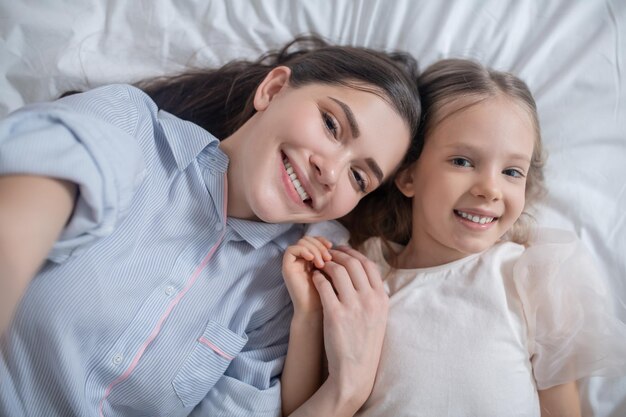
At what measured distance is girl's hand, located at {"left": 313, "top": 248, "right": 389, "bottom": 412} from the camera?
0.97 metres

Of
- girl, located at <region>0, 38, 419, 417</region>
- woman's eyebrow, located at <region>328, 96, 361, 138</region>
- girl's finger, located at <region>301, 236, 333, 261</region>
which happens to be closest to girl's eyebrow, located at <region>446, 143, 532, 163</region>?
girl, located at <region>0, 38, 419, 417</region>

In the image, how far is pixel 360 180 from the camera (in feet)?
3.37

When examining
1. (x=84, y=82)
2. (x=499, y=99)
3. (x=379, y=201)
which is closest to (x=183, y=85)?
(x=84, y=82)

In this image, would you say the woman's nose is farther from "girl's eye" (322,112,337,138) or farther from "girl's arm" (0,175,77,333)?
"girl's arm" (0,175,77,333)

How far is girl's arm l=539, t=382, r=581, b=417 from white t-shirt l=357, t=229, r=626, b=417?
0.10 ft

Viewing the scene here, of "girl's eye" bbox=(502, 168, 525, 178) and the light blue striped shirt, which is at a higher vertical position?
"girl's eye" bbox=(502, 168, 525, 178)

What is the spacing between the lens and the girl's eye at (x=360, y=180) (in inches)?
39.7

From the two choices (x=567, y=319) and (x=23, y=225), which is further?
(x=567, y=319)

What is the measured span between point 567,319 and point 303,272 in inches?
20.8

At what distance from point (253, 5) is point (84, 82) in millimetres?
482

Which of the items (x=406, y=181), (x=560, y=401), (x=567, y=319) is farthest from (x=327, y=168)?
(x=560, y=401)

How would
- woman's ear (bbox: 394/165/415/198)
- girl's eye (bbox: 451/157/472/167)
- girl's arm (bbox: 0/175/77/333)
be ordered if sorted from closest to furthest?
girl's arm (bbox: 0/175/77/333) < girl's eye (bbox: 451/157/472/167) < woman's ear (bbox: 394/165/415/198)

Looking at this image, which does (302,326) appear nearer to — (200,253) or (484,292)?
(200,253)

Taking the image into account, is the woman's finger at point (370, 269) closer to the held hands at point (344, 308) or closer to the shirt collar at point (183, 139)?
the held hands at point (344, 308)
